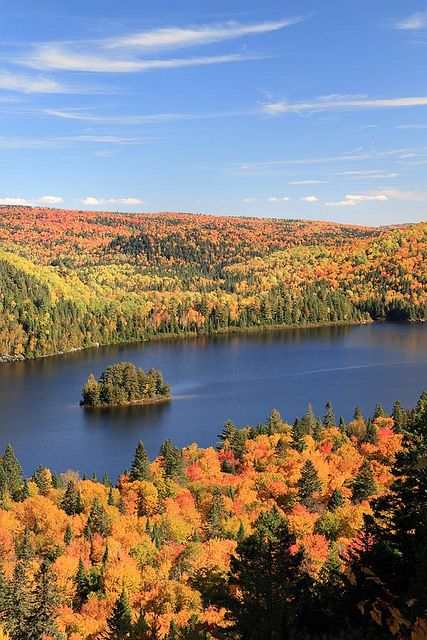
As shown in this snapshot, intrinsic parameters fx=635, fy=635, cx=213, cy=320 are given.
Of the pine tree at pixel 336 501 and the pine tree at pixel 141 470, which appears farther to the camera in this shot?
the pine tree at pixel 141 470

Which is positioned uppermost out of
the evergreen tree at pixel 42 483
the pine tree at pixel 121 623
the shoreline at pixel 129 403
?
the pine tree at pixel 121 623

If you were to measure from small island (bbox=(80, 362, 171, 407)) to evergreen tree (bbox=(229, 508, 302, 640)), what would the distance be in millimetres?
75568

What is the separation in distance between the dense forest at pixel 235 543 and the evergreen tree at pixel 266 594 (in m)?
0.05

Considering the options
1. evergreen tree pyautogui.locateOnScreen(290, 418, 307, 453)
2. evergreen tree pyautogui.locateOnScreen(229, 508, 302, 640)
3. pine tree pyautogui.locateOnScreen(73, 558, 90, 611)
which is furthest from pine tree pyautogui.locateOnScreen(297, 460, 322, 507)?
evergreen tree pyautogui.locateOnScreen(229, 508, 302, 640)

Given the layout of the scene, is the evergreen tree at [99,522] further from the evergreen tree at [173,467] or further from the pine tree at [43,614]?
the pine tree at [43,614]

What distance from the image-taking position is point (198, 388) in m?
102

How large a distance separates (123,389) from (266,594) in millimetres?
79986

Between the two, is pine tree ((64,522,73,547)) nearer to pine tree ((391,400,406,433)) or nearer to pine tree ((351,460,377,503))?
pine tree ((351,460,377,503))

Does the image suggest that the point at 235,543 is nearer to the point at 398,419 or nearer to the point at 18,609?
the point at 18,609

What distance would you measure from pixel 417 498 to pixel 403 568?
1.96 meters

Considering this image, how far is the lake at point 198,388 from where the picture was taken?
73.4 m

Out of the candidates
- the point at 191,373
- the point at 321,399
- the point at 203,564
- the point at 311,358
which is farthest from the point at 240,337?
the point at 203,564

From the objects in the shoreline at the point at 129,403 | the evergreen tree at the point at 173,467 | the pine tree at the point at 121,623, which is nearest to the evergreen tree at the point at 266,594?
the pine tree at the point at 121,623

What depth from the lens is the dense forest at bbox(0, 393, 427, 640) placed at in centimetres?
1556
